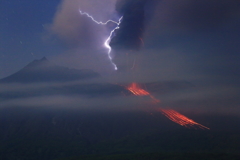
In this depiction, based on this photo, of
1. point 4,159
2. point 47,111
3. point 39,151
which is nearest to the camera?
point 4,159

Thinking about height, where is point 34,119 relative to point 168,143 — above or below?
above

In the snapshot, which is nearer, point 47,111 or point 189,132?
point 189,132

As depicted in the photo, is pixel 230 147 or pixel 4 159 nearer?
pixel 230 147

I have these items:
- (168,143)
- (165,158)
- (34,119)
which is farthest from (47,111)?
(165,158)

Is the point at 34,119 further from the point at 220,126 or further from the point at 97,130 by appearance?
the point at 220,126

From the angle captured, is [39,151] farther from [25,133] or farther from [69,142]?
[25,133]

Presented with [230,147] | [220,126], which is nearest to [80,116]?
[220,126]

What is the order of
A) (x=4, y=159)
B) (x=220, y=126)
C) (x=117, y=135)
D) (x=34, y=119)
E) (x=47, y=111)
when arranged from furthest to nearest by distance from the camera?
(x=47, y=111) → (x=34, y=119) → (x=117, y=135) → (x=220, y=126) → (x=4, y=159)

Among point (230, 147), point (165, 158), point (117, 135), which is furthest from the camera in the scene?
point (117, 135)

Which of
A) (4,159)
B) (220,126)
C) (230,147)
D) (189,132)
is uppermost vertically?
(220,126)
